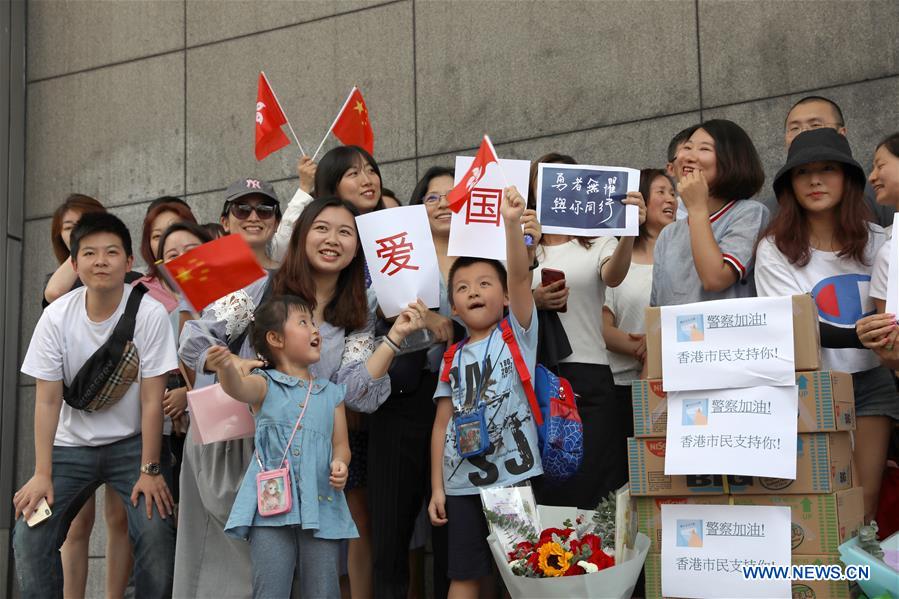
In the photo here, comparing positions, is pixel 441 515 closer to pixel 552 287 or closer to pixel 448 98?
pixel 552 287

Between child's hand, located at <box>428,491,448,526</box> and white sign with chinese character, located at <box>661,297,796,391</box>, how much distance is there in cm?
104

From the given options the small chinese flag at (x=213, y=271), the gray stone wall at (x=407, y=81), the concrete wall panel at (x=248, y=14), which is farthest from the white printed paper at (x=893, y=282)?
the concrete wall panel at (x=248, y=14)

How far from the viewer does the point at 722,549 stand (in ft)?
11.1

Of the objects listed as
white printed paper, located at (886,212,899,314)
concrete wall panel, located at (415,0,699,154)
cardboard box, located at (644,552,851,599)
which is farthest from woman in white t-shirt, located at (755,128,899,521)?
concrete wall panel, located at (415,0,699,154)

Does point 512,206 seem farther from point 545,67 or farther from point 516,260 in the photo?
point 545,67

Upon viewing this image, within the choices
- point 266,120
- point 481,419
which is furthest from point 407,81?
point 481,419

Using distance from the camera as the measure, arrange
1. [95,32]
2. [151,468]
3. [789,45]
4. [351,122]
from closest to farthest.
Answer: [151,468] → [789,45] → [351,122] → [95,32]

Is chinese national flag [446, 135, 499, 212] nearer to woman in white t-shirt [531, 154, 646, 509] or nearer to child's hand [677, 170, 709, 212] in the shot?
woman in white t-shirt [531, 154, 646, 509]

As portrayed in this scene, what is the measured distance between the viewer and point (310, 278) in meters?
4.30

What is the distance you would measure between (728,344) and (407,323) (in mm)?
1337

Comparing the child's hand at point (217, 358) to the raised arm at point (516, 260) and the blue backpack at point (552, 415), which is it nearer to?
the blue backpack at point (552, 415)

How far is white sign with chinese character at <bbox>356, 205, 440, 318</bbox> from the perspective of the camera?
4227 mm


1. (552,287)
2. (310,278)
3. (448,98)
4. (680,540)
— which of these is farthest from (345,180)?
(680,540)

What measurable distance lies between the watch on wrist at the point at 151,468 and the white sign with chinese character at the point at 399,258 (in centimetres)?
131
